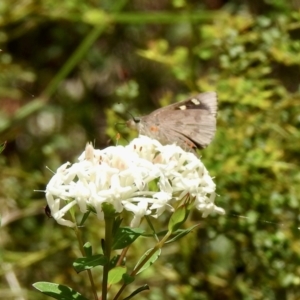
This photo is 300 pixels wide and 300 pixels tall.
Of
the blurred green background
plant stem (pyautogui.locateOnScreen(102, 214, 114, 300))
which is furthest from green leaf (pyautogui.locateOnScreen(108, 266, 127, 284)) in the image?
the blurred green background

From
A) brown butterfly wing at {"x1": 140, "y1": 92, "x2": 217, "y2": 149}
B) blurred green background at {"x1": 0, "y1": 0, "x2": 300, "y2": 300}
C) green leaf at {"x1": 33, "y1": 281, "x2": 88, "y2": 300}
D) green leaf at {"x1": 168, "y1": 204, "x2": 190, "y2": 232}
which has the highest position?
green leaf at {"x1": 168, "y1": 204, "x2": 190, "y2": 232}

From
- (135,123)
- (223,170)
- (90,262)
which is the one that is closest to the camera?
(90,262)

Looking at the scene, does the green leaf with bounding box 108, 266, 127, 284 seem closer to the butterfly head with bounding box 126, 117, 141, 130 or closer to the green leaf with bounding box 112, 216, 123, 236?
the green leaf with bounding box 112, 216, 123, 236

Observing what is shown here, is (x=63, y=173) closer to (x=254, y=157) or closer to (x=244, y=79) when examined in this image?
(x=254, y=157)

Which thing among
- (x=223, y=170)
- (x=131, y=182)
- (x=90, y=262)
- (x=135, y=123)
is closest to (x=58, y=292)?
(x=90, y=262)

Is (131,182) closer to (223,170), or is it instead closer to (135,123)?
(135,123)

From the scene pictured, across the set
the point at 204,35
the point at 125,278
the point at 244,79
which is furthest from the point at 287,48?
the point at 125,278
